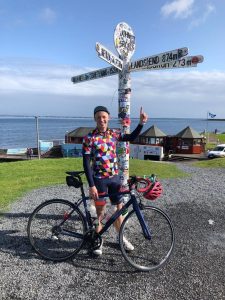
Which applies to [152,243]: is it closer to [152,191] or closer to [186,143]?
[152,191]

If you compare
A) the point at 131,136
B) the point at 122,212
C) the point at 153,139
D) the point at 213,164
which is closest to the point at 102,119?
the point at 131,136

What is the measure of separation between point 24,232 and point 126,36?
4.51 metres

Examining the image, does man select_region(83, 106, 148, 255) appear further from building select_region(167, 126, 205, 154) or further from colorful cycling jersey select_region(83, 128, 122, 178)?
building select_region(167, 126, 205, 154)

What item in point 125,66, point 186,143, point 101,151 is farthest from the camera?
point 186,143

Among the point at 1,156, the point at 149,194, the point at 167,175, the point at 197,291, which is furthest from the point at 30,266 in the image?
the point at 1,156

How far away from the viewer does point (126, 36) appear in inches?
254

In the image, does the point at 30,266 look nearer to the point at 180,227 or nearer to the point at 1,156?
the point at 180,227

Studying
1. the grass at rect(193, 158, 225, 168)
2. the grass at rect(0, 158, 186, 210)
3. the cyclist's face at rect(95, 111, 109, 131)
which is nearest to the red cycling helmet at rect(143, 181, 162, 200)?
the cyclist's face at rect(95, 111, 109, 131)

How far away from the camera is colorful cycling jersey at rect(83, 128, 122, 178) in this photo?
474 centimetres

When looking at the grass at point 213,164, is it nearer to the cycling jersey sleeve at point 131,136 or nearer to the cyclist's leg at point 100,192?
the cycling jersey sleeve at point 131,136

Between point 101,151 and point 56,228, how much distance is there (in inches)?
58.7

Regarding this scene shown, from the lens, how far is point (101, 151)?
4.80m

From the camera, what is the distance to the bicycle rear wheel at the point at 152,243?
463cm

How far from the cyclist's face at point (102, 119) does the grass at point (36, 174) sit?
13.5 ft
